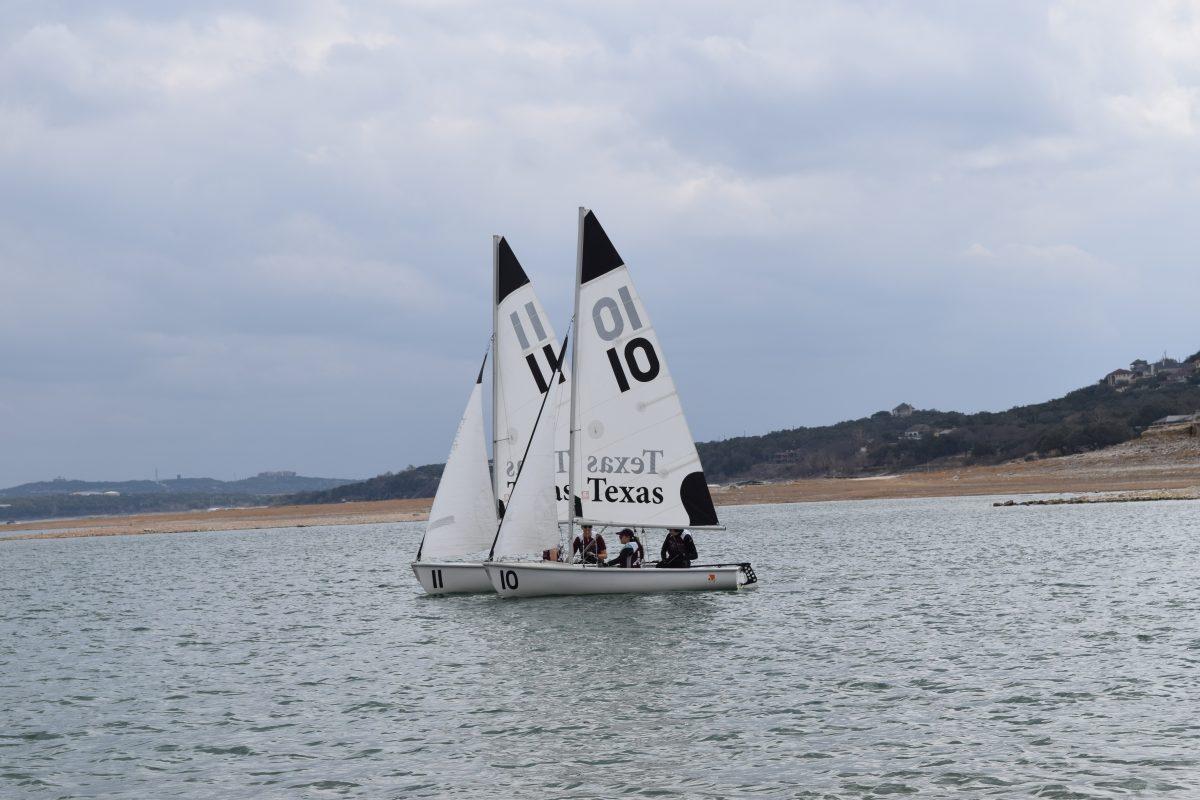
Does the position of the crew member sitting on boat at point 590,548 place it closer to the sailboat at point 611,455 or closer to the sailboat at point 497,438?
the sailboat at point 611,455

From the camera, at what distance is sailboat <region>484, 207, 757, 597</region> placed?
3044 cm

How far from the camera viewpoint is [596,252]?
99.7 feet

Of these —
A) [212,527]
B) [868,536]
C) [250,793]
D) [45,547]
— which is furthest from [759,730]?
[212,527]

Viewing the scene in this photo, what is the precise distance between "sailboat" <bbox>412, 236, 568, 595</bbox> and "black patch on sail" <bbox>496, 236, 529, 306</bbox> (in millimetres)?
29

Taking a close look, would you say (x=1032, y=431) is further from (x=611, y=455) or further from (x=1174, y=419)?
(x=611, y=455)

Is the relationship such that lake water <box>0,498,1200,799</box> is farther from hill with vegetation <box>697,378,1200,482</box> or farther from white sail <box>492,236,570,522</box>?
hill with vegetation <box>697,378,1200,482</box>

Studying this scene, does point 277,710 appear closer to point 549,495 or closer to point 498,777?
point 498,777

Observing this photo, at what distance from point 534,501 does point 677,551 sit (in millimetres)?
4115

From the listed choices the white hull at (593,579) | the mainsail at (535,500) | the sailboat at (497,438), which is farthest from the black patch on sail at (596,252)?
the white hull at (593,579)

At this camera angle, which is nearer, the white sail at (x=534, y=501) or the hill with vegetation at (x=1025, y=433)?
the white sail at (x=534, y=501)

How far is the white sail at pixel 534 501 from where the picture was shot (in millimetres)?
30736

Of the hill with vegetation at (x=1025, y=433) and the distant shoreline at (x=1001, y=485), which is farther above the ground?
the hill with vegetation at (x=1025, y=433)

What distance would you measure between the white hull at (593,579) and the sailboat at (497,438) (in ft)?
7.02

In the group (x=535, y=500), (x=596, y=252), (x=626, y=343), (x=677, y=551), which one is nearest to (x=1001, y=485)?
(x=677, y=551)
